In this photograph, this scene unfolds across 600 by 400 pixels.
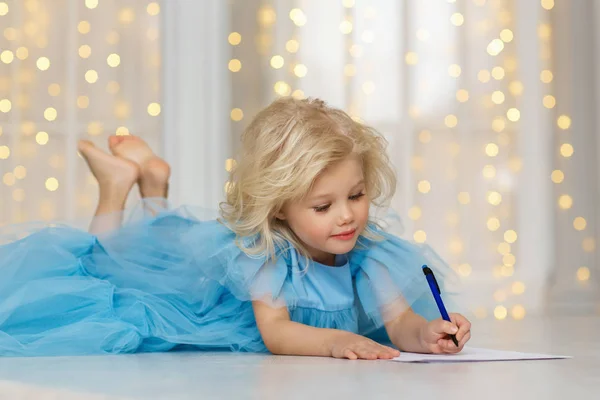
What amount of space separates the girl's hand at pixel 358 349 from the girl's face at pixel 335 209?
0.59 ft

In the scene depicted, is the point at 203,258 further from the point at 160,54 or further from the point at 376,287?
the point at 160,54

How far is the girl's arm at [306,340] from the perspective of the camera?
1.24 metres

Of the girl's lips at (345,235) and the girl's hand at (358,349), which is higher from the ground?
the girl's lips at (345,235)

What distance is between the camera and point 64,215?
9.21 ft

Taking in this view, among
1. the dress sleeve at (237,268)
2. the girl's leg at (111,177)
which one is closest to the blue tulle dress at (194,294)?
the dress sleeve at (237,268)

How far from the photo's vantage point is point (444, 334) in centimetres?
125

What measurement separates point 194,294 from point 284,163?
1.09ft

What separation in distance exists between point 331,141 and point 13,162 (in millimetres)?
1758

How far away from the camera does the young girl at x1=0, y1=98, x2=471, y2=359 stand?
1374 mm

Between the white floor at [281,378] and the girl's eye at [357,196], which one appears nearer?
the white floor at [281,378]

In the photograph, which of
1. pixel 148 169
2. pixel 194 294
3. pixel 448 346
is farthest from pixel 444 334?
pixel 148 169

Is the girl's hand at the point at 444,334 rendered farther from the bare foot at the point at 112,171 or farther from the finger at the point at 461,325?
the bare foot at the point at 112,171

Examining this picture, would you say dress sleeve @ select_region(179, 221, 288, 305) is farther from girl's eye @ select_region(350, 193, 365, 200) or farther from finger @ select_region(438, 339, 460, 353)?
finger @ select_region(438, 339, 460, 353)

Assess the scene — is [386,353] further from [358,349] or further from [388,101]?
[388,101]
